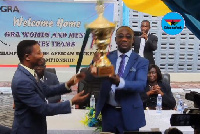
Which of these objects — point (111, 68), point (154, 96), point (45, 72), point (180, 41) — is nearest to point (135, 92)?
point (111, 68)

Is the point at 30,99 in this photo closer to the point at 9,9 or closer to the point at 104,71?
the point at 104,71

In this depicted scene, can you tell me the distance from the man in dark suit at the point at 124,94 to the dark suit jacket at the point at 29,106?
0.63m

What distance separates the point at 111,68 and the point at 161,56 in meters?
7.77

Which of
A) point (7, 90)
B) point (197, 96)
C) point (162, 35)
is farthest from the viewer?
point (162, 35)

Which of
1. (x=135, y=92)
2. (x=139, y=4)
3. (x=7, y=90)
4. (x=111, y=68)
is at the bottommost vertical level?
(x=7, y=90)

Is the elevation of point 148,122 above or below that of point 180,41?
below

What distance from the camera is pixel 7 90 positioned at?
10.2m

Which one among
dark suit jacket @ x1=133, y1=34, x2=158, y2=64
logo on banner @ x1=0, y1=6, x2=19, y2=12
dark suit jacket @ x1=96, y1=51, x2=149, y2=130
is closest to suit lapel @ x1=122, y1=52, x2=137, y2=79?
dark suit jacket @ x1=96, y1=51, x2=149, y2=130

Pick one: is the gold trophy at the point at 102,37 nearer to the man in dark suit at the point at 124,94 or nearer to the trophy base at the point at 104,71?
the trophy base at the point at 104,71

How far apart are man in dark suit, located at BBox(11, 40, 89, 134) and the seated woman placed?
237 centimetres

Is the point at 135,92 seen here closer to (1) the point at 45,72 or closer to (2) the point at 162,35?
(1) the point at 45,72

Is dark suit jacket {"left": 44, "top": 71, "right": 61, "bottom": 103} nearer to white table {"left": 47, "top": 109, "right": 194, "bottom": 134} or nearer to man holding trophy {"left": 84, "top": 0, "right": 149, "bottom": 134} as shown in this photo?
white table {"left": 47, "top": 109, "right": 194, "bottom": 134}

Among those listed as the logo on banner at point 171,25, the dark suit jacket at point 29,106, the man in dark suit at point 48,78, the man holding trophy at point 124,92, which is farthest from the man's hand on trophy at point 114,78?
the logo on banner at point 171,25

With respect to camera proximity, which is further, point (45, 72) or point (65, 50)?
point (65, 50)
